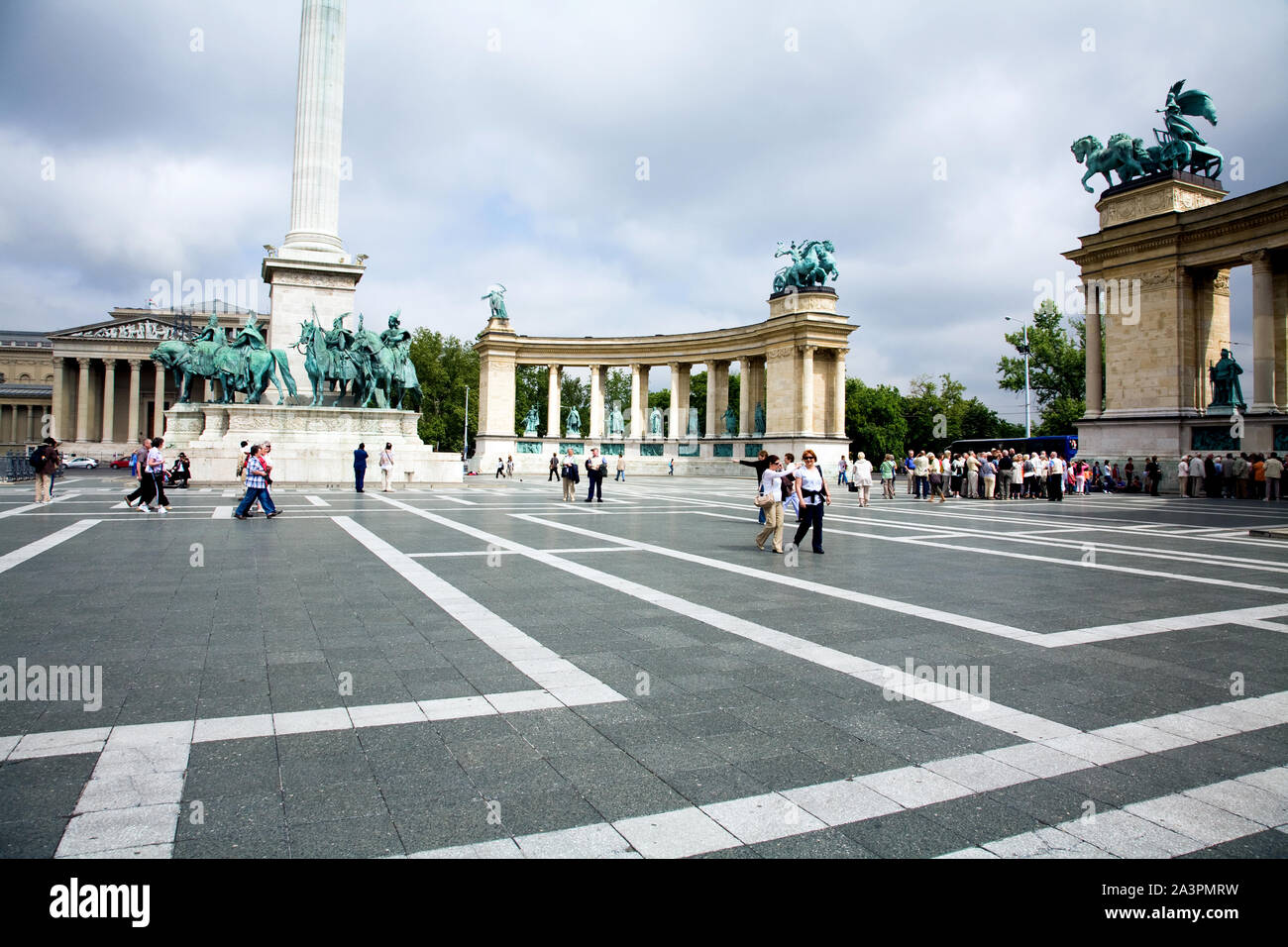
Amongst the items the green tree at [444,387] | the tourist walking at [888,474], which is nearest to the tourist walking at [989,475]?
the tourist walking at [888,474]

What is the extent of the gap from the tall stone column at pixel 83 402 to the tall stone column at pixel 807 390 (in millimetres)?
78730

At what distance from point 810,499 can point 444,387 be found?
281ft

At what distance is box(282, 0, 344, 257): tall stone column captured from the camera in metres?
33.9

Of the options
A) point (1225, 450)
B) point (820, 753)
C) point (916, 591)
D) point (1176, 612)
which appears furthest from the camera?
point (1225, 450)

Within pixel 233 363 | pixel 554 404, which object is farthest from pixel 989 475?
pixel 554 404

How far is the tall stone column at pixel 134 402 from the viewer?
89.4 m

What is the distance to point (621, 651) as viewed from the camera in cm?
649

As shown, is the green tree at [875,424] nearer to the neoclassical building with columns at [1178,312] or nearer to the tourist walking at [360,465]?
the neoclassical building with columns at [1178,312]

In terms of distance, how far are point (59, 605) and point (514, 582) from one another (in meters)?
4.56

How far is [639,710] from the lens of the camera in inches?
199

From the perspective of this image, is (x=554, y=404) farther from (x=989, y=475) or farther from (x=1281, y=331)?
(x=1281, y=331)

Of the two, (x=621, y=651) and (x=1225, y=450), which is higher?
(x=1225, y=450)
